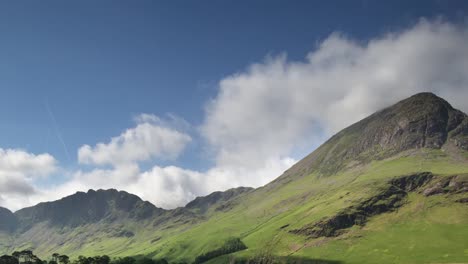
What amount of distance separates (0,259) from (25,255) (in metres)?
23.0

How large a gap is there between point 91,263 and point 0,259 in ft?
129

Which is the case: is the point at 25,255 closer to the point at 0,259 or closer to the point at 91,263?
the point at 0,259

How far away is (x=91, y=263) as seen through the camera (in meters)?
181

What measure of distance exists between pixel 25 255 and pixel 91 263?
42347 millimetres

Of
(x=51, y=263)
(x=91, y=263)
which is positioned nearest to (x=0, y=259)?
(x=51, y=263)

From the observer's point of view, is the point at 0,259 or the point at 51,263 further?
the point at 51,263

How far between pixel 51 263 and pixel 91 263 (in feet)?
74.4

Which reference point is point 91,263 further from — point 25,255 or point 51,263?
point 25,255

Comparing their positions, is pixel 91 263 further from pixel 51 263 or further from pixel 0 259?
pixel 0 259

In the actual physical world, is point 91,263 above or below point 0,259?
below

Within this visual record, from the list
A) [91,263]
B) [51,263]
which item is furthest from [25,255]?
[91,263]

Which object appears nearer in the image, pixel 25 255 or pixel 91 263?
pixel 91 263

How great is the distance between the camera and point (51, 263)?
187375 mm

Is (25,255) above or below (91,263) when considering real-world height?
above
